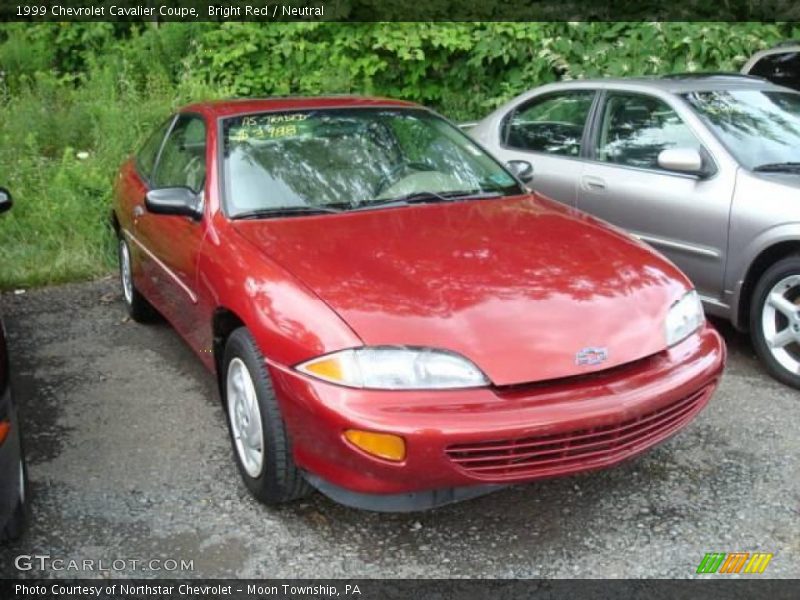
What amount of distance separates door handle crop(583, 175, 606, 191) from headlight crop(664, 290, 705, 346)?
6.60 feet

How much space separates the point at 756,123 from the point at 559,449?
10.1 feet

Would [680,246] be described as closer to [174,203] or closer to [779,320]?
[779,320]

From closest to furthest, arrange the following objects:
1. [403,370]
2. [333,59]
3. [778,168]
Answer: [403,370] → [778,168] → [333,59]

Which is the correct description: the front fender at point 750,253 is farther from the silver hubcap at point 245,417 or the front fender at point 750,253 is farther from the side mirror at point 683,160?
the silver hubcap at point 245,417

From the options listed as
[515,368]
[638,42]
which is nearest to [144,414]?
[515,368]

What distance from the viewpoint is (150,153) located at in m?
5.29

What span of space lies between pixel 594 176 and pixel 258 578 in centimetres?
344

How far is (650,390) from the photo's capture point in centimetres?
296

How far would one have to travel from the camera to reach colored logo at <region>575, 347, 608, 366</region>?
9.49 ft

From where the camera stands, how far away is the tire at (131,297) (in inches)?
211

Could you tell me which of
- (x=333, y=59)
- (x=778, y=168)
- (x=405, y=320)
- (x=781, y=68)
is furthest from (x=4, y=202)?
(x=333, y=59)

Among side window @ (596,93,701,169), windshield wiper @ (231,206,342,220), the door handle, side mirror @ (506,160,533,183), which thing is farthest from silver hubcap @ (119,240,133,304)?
side window @ (596,93,701,169)

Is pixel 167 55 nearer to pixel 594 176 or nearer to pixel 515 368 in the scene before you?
pixel 594 176

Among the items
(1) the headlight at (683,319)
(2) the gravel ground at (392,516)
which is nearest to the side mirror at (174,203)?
(2) the gravel ground at (392,516)
